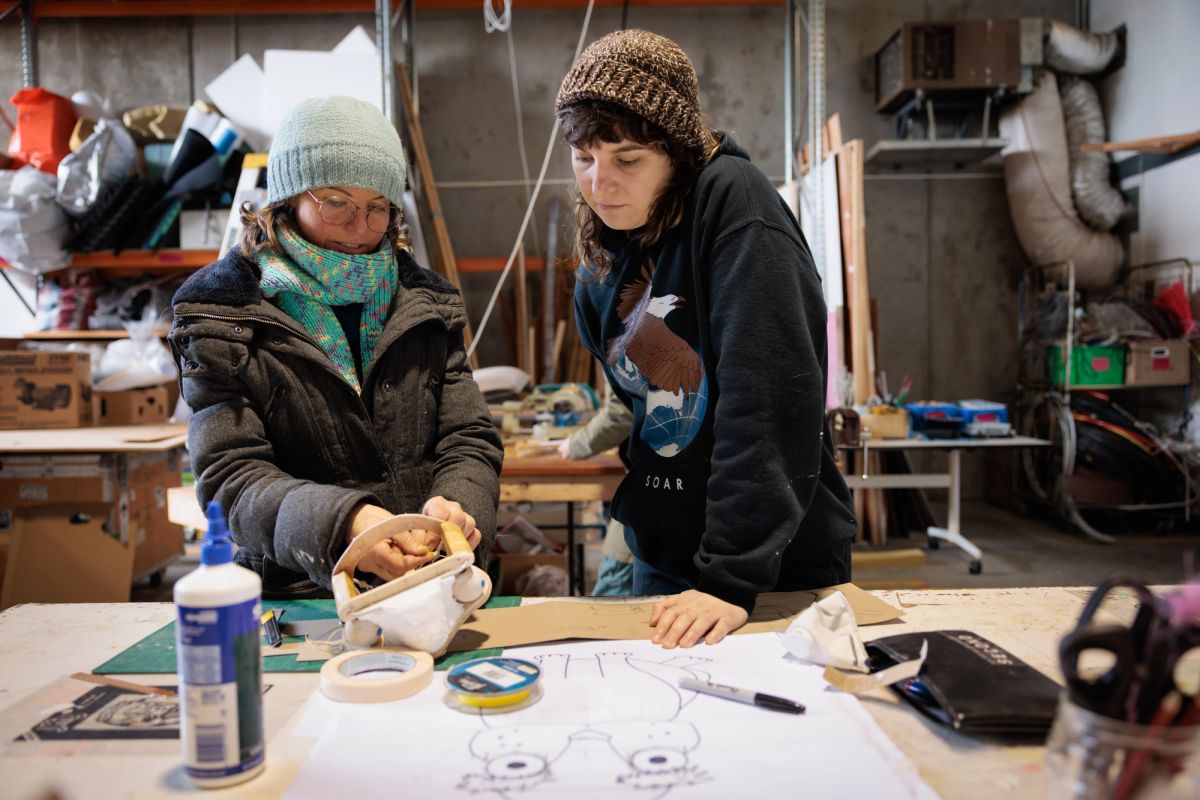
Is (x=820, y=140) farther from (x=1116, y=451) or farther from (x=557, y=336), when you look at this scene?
(x=1116, y=451)

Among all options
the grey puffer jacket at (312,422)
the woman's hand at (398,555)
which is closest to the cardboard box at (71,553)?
the grey puffer jacket at (312,422)

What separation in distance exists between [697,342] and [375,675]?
25.0 inches

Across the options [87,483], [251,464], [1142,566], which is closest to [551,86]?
[87,483]

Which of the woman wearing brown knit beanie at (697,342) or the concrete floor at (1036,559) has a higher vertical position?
the woman wearing brown knit beanie at (697,342)

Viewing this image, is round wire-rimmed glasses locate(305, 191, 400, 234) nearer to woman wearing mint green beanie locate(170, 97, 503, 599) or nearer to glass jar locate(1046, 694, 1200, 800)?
woman wearing mint green beanie locate(170, 97, 503, 599)

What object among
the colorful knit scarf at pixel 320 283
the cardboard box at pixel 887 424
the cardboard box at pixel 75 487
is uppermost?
the colorful knit scarf at pixel 320 283

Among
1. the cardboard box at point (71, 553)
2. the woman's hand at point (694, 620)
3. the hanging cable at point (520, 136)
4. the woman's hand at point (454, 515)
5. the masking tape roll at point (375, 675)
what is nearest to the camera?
the masking tape roll at point (375, 675)

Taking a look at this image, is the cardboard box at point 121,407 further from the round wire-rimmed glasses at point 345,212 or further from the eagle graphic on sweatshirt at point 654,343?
the eagle graphic on sweatshirt at point 654,343

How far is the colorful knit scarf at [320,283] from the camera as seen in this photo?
4.12 feet

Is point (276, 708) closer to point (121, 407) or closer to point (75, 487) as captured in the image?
point (75, 487)

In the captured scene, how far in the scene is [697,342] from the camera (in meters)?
1.21

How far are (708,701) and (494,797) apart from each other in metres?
0.28

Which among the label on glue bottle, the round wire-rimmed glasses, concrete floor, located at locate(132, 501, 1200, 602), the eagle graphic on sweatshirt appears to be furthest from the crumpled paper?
concrete floor, located at locate(132, 501, 1200, 602)

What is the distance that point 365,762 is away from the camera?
76 centimetres
